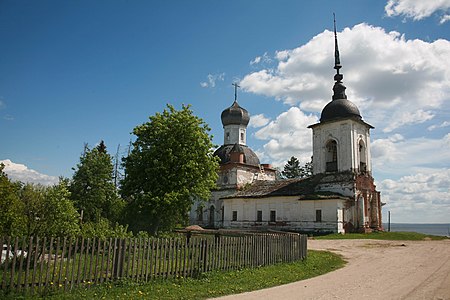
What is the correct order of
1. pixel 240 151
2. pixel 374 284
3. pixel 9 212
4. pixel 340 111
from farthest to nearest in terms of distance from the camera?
pixel 240 151 → pixel 340 111 → pixel 9 212 → pixel 374 284

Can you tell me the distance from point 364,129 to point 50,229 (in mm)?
34520

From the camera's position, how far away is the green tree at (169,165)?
21.2 meters

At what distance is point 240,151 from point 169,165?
27.7 metres

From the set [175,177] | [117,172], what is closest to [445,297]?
[175,177]

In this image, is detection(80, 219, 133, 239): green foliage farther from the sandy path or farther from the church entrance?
the church entrance

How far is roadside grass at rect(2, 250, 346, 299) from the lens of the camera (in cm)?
822

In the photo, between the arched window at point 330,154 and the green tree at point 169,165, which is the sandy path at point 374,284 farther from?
the arched window at point 330,154

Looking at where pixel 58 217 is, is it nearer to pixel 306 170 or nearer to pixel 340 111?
pixel 340 111

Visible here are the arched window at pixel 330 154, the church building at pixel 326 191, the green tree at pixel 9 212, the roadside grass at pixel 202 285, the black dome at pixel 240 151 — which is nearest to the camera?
the roadside grass at pixel 202 285

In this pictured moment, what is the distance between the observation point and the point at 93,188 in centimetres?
3753

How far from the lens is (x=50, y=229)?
13.8 m

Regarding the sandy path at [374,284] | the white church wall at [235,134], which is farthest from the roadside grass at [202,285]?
the white church wall at [235,134]

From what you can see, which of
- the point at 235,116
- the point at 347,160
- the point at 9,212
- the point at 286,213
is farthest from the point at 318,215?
the point at 9,212

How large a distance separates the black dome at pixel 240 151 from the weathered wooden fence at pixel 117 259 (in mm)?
36007
